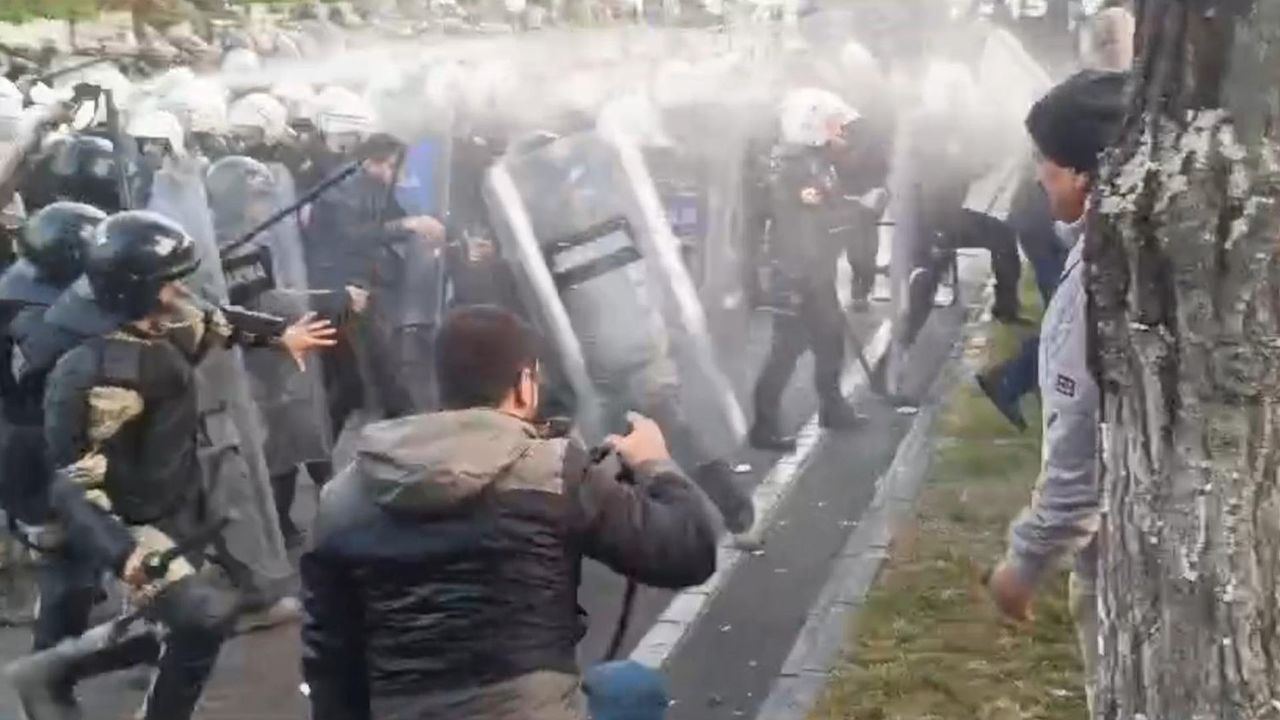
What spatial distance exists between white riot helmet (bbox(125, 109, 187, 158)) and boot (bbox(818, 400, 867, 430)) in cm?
276

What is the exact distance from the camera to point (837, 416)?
16.7 ft


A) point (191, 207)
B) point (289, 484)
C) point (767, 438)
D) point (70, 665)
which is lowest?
point (289, 484)

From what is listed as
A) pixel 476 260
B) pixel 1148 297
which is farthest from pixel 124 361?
pixel 1148 297

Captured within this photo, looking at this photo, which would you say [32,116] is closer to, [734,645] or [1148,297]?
[734,645]

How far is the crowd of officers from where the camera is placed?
2803 mm

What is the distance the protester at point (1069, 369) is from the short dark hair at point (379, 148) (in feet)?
11.0

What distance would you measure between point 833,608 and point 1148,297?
2345 millimetres

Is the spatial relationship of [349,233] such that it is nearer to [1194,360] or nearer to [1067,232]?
[1067,232]

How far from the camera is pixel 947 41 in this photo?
4602 millimetres

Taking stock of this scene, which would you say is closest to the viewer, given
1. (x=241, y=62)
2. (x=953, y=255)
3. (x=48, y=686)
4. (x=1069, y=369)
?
(x=1069, y=369)

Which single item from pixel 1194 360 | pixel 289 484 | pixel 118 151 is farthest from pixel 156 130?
pixel 1194 360

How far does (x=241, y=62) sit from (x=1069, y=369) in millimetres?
4223

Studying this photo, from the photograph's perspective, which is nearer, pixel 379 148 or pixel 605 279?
pixel 605 279

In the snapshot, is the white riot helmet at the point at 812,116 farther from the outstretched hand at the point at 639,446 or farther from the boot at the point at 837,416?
the outstretched hand at the point at 639,446
